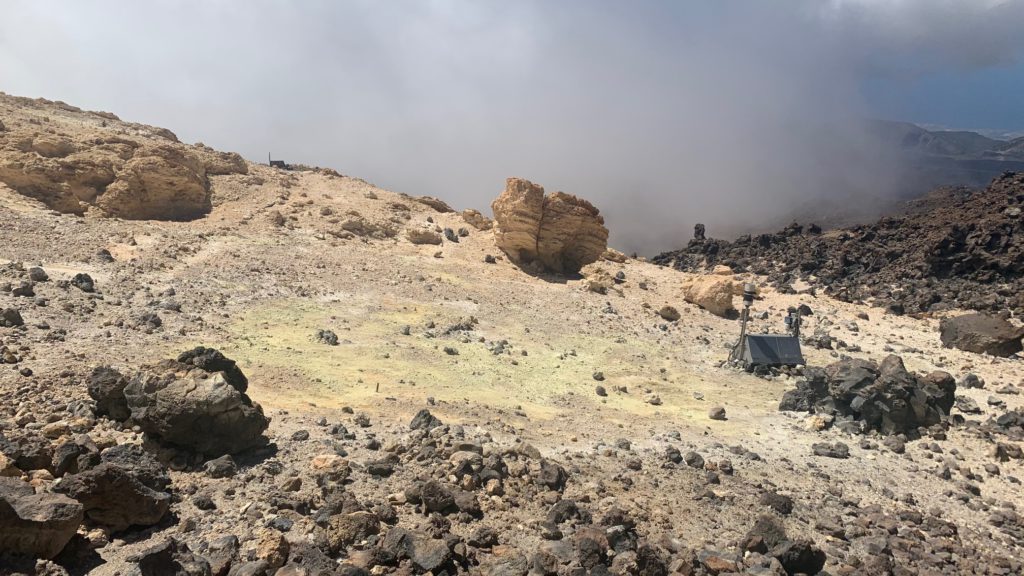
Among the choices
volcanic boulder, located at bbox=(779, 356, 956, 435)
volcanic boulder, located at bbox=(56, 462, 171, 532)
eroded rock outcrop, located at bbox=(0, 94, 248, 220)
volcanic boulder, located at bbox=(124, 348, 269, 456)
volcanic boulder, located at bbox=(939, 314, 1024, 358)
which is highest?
eroded rock outcrop, located at bbox=(0, 94, 248, 220)

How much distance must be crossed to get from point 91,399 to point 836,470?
9339 mm

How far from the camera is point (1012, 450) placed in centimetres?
881

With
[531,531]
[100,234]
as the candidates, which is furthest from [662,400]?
[100,234]

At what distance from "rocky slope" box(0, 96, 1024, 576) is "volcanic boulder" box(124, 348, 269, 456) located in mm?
23

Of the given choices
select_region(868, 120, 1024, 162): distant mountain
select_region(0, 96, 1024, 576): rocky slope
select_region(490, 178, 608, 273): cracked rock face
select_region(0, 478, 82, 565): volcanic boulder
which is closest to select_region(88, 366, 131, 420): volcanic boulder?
select_region(0, 96, 1024, 576): rocky slope

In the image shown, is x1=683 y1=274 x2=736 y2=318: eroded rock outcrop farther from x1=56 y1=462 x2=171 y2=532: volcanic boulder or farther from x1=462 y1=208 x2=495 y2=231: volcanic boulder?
x1=56 y1=462 x2=171 y2=532: volcanic boulder

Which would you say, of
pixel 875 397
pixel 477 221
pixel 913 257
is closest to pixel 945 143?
pixel 913 257

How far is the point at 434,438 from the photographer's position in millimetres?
6883

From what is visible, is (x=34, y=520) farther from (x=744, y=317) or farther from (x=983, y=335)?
(x=983, y=335)

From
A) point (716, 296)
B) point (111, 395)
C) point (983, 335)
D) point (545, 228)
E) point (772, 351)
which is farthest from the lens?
point (545, 228)

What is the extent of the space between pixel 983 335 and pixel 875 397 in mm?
8995

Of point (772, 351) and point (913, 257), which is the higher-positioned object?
point (913, 257)

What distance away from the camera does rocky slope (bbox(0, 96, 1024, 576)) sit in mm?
4840

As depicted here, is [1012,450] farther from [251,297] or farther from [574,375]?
[251,297]
